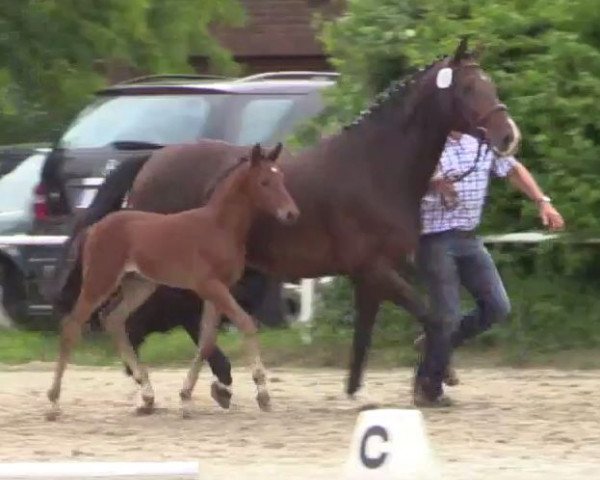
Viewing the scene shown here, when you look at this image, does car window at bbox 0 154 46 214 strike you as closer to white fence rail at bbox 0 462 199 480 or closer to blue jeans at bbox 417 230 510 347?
blue jeans at bbox 417 230 510 347

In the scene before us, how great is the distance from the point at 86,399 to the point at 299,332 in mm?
2625

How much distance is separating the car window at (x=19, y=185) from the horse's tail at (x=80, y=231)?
5.26m

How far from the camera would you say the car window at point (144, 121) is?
14.4 metres

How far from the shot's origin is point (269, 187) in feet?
34.5

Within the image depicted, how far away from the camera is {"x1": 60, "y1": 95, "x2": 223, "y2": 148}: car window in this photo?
1437 cm

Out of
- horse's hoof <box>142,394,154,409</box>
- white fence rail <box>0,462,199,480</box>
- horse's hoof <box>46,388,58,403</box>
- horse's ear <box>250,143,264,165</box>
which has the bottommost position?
horse's hoof <box>142,394,154,409</box>

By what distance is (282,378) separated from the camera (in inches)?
512

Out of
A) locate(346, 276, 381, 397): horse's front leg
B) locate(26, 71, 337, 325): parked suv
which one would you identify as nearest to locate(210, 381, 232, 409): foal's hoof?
locate(346, 276, 381, 397): horse's front leg

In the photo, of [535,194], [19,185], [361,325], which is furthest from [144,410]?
[19,185]

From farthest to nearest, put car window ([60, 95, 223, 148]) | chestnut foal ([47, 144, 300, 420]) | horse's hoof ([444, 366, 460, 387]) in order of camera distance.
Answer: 1. car window ([60, 95, 223, 148])
2. horse's hoof ([444, 366, 460, 387])
3. chestnut foal ([47, 144, 300, 420])

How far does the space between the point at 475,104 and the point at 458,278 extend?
1.15 m

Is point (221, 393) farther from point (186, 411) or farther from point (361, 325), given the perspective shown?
point (361, 325)

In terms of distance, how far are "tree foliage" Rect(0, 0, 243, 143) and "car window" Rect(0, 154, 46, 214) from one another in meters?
3.98

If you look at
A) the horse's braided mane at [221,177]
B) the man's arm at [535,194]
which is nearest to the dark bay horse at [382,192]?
the horse's braided mane at [221,177]
